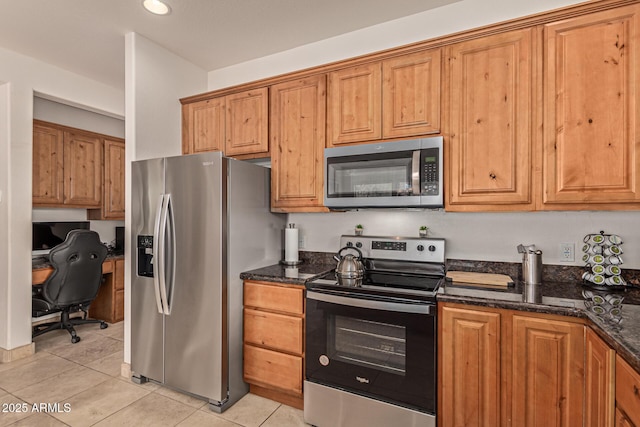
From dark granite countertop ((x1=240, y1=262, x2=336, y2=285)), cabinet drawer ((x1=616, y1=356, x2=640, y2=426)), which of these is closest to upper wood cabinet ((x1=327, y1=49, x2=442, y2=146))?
dark granite countertop ((x1=240, y1=262, x2=336, y2=285))

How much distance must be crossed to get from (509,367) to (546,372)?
0.15m

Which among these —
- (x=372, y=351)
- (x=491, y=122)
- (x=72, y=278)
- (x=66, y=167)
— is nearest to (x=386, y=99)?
(x=491, y=122)

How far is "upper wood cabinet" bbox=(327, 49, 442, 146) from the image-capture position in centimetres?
212

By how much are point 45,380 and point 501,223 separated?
12.3 feet

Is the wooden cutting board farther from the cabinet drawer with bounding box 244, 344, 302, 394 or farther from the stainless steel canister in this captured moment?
the cabinet drawer with bounding box 244, 344, 302, 394

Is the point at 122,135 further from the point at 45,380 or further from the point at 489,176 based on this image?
the point at 489,176

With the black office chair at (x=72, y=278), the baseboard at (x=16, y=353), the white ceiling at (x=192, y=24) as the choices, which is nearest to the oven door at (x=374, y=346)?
the white ceiling at (x=192, y=24)

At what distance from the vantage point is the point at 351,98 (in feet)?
7.77

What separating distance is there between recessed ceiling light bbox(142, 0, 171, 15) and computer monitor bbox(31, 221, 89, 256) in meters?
2.93

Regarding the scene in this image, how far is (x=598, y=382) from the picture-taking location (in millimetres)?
1336

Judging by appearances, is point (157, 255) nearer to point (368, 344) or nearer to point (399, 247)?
point (368, 344)

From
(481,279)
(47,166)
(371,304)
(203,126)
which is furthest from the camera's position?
(47,166)

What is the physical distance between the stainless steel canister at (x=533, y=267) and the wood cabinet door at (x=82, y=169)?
4.74 m

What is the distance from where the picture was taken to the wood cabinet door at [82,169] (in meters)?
3.90
